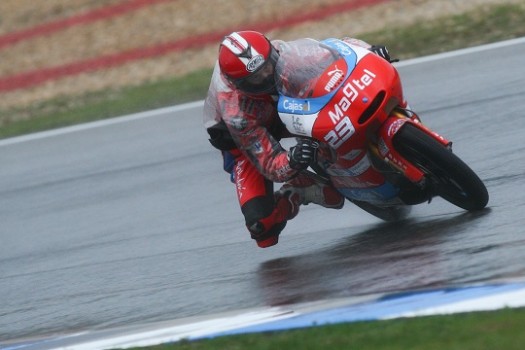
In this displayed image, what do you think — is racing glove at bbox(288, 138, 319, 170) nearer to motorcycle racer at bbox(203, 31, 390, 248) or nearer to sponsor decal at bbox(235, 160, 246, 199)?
motorcycle racer at bbox(203, 31, 390, 248)

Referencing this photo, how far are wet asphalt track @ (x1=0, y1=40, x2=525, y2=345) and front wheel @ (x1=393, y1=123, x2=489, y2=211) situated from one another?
0.68ft

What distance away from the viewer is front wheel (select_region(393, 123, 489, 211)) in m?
6.06

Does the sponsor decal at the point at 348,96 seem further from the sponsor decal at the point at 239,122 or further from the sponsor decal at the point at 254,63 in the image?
the sponsor decal at the point at 239,122

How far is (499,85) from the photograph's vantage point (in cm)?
1014

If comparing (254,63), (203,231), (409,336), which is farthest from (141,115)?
(409,336)

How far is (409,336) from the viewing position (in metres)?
4.76

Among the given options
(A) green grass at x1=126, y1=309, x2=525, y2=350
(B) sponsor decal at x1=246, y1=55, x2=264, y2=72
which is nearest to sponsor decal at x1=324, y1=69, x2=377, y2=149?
(B) sponsor decal at x1=246, y1=55, x2=264, y2=72

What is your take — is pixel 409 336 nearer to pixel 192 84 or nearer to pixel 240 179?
pixel 240 179

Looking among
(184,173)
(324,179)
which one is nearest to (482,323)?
(324,179)

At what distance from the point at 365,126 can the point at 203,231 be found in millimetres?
2431

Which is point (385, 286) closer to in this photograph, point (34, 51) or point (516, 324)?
point (516, 324)

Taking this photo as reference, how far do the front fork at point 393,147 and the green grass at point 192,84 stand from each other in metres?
6.12

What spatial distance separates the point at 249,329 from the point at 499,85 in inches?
207

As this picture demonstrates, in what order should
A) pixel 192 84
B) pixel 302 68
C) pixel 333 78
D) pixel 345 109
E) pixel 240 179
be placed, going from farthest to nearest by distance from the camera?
pixel 192 84, pixel 240 179, pixel 302 68, pixel 333 78, pixel 345 109
